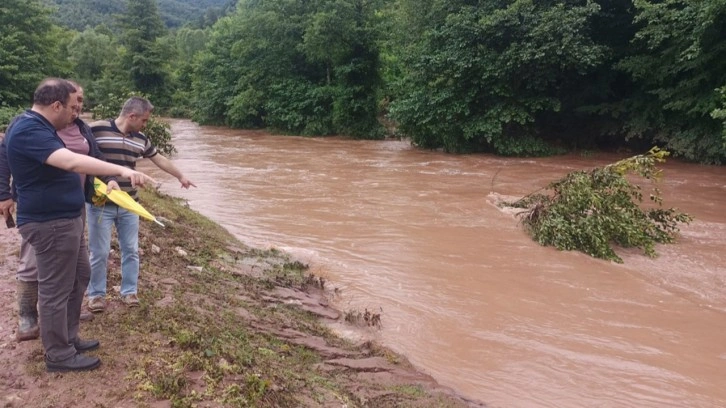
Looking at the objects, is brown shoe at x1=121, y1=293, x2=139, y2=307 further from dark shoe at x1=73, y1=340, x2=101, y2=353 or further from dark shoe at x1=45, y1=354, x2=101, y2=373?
dark shoe at x1=45, y1=354, x2=101, y2=373

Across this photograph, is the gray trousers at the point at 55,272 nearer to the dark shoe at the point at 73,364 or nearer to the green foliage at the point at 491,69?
the dark shoe at the point at 73,364

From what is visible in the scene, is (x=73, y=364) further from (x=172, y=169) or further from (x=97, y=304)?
(x=172, y=169)

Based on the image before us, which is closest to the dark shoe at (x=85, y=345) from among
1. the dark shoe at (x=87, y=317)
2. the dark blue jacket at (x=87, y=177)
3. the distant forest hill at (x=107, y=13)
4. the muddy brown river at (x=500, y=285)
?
the dark shoe at (x=87, y=317)

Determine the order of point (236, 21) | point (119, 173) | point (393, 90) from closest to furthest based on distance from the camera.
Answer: point (119, 173), point (393, 90), point (236, 21)

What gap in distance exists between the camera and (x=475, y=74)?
20016mm

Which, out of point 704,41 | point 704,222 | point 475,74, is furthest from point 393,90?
point 704,222

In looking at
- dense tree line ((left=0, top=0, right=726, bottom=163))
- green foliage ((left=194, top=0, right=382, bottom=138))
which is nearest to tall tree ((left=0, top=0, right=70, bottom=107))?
dense tree line ((left=0, top=0, right=726, bottom=163))

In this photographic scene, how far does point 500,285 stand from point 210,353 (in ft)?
15.5

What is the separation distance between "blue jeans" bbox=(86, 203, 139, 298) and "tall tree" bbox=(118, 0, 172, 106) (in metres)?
45.7

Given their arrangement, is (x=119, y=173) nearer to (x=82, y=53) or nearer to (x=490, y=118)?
(x=490, y=118)

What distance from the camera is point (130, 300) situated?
14.7 feet

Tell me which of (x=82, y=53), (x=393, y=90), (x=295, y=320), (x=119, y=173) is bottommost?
(x=295, y=320)

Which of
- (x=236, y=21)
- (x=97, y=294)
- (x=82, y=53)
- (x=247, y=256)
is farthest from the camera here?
(x=82, y=53)

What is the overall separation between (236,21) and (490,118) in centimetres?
2175
